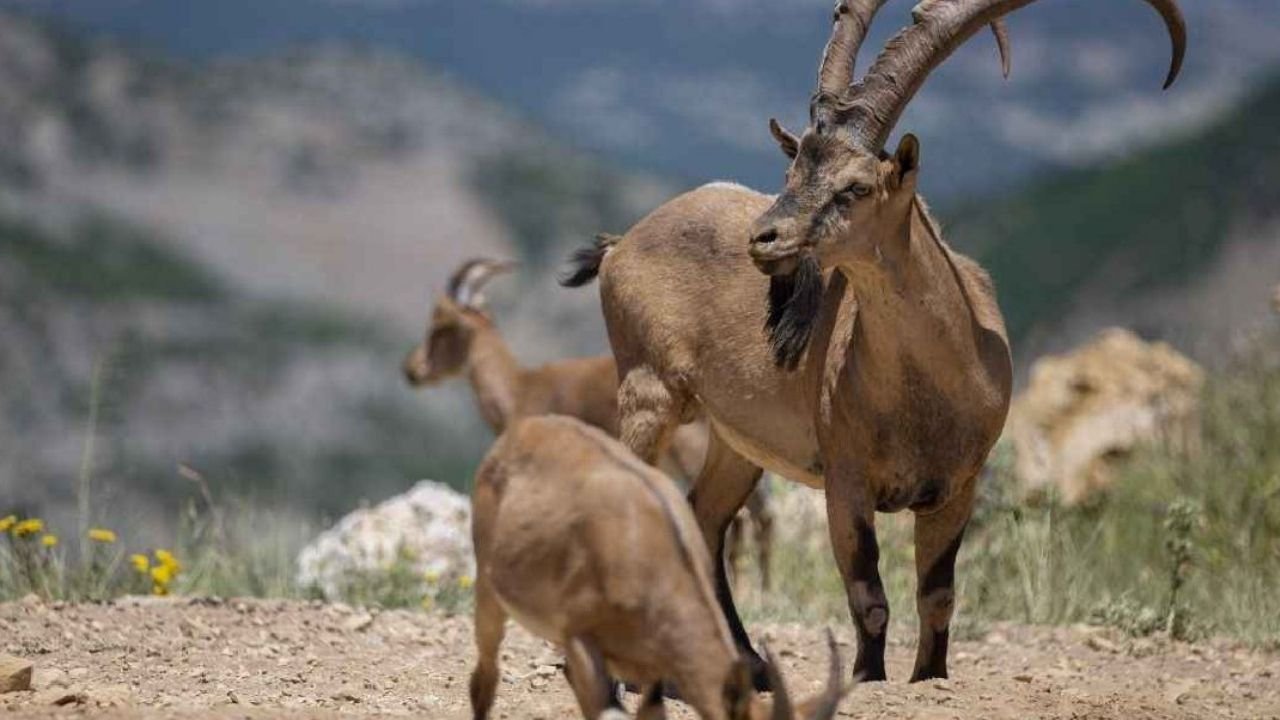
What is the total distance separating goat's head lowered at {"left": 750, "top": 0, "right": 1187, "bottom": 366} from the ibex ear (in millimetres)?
53

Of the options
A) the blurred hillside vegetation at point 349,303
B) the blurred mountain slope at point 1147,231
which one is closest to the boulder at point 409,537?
the blurred hillside vegetation at point 349,303

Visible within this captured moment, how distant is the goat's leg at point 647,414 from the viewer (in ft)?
31.2

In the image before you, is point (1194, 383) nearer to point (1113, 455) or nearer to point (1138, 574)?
point (1113, 455)

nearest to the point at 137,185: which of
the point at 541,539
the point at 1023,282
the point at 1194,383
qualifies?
the point at 1023,282

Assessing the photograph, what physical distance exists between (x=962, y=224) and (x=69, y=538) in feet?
233

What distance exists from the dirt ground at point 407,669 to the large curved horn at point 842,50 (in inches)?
82.4

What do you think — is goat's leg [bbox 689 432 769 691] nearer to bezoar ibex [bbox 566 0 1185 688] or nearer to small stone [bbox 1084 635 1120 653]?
bezoar ibex [bbox 566 0 1185 688]

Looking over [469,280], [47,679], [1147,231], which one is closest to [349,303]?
[1147,231]

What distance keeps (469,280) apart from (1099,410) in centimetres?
695

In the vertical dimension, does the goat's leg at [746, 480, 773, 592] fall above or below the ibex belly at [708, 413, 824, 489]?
above

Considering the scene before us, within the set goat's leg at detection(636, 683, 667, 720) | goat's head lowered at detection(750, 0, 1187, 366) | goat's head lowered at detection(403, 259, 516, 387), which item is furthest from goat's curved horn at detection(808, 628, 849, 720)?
goat's head lowered at detection(403, 259, 516, 387)

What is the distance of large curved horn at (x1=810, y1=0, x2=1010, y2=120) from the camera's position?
8.18 meters

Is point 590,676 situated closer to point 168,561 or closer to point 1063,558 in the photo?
point 168,561

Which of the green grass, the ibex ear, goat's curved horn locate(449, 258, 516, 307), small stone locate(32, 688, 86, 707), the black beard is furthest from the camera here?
goat's curved horn locate(449, 258, 516, 307)
